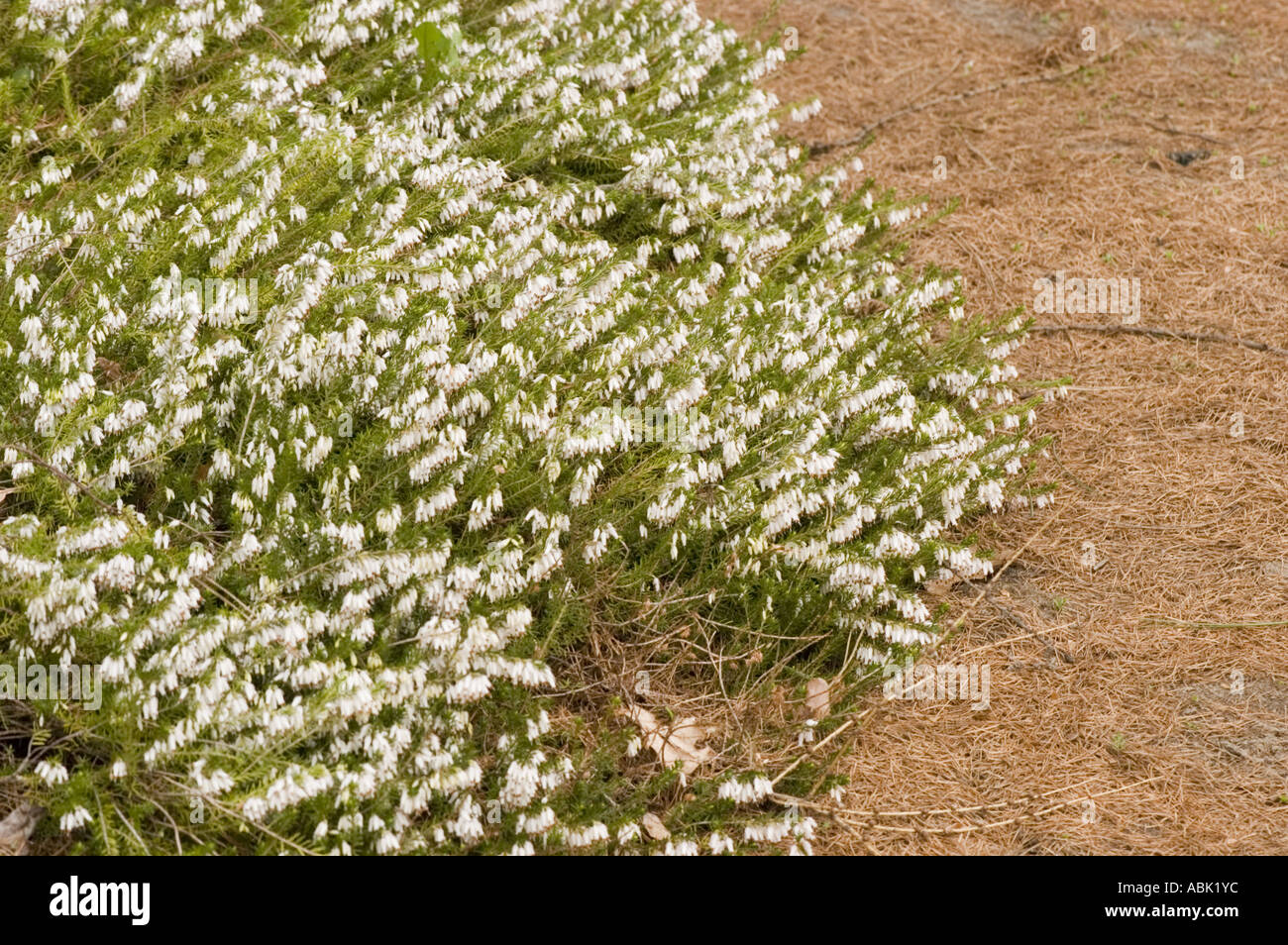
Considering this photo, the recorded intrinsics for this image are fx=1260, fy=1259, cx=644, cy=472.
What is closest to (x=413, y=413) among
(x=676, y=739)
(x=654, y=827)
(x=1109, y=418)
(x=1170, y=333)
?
(x=676, y=739)

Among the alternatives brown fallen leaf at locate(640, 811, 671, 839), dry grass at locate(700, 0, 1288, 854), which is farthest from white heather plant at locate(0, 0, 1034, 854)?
dry grass at locate(700, 0, 1288, 854)

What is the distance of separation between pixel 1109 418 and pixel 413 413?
11.8 feet

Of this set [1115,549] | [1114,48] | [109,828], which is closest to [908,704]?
[1115,549]

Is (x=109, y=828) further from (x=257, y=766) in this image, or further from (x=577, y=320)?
(x=577, y=320)

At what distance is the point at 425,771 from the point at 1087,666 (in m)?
2.68

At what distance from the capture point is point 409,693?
151 inches

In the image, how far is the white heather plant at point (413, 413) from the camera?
12.4 ft

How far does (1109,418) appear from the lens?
6234 millimetres

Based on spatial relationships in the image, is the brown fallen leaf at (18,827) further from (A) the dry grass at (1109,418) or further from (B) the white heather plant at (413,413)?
(A) the dry grass at (1109,418)

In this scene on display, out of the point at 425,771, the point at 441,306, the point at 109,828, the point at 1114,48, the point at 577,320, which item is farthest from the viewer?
the point at 1114,48

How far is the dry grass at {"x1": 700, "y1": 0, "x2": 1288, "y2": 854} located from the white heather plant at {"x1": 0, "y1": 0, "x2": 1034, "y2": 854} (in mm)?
428

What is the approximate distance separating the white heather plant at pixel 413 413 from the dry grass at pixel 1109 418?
0.43 m

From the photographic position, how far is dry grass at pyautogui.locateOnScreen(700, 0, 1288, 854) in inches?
176
